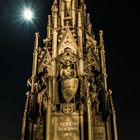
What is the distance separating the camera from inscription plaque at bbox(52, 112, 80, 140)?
45.8 ft

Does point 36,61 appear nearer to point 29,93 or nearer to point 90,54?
point 29,93

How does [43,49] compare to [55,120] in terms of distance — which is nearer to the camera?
[55,120]

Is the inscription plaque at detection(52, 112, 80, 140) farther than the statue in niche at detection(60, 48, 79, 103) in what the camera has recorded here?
No

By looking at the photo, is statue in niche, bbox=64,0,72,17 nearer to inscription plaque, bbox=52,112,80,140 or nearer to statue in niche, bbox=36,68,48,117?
statue in niche, bbox=36,68,48,117

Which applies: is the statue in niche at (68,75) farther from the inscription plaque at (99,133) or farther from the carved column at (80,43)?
the inscription plaque at (99,133)

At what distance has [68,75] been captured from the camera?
15734mm

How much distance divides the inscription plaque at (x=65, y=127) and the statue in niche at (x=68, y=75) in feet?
3.44

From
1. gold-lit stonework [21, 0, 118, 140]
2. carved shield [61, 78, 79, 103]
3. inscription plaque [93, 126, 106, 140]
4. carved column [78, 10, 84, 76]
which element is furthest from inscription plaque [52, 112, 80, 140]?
carved column [78, 10, 84, 76]

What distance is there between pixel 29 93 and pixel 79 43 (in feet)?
13.2

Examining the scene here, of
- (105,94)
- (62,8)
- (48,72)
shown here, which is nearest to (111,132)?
(105,94)

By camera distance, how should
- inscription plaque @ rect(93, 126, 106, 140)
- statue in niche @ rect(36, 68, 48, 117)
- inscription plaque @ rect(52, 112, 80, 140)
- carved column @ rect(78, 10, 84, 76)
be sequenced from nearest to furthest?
inscription plaque @ rect(52, 112, 80, 140), inscription plaque @ rect(93, 126, 106, 140), statue in niche @ rect(36, 68, 48, 117), carved column @ rect(78, 10, 84, 76)

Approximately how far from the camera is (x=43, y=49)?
17828mm

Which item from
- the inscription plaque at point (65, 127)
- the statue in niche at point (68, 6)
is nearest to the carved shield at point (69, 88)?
the inscription plaque at point (65, 127)

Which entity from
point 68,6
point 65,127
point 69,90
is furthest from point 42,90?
point 68,6
